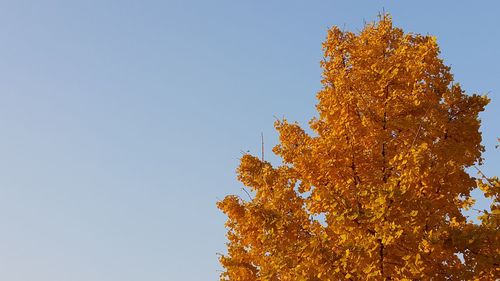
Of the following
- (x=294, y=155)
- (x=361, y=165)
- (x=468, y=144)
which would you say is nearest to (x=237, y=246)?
(x=294, y=155)

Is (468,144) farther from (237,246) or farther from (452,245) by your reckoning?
(237,246)

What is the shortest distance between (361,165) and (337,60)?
289 cm

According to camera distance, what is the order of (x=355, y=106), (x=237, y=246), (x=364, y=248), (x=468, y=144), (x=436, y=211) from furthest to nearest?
(x=237, y=246) → (x=355, y=106) → (x=468, y=144) → (x=436, y=211) → (x=364, y=248)

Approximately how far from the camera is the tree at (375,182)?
331 inches

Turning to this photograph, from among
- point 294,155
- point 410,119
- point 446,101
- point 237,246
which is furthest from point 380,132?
point 237,246

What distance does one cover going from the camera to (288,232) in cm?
Result: 974

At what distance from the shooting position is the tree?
8406 millimetres

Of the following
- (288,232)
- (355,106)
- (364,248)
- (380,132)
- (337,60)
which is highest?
(337,60)

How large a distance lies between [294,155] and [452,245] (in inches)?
172

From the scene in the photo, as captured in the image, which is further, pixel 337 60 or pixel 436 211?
→ pixel 337 60

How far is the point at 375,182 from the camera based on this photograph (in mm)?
10180

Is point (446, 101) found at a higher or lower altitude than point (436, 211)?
higher

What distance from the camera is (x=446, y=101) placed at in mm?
10344

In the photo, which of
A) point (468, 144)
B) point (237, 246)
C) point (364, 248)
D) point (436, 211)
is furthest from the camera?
point (237, 246)
